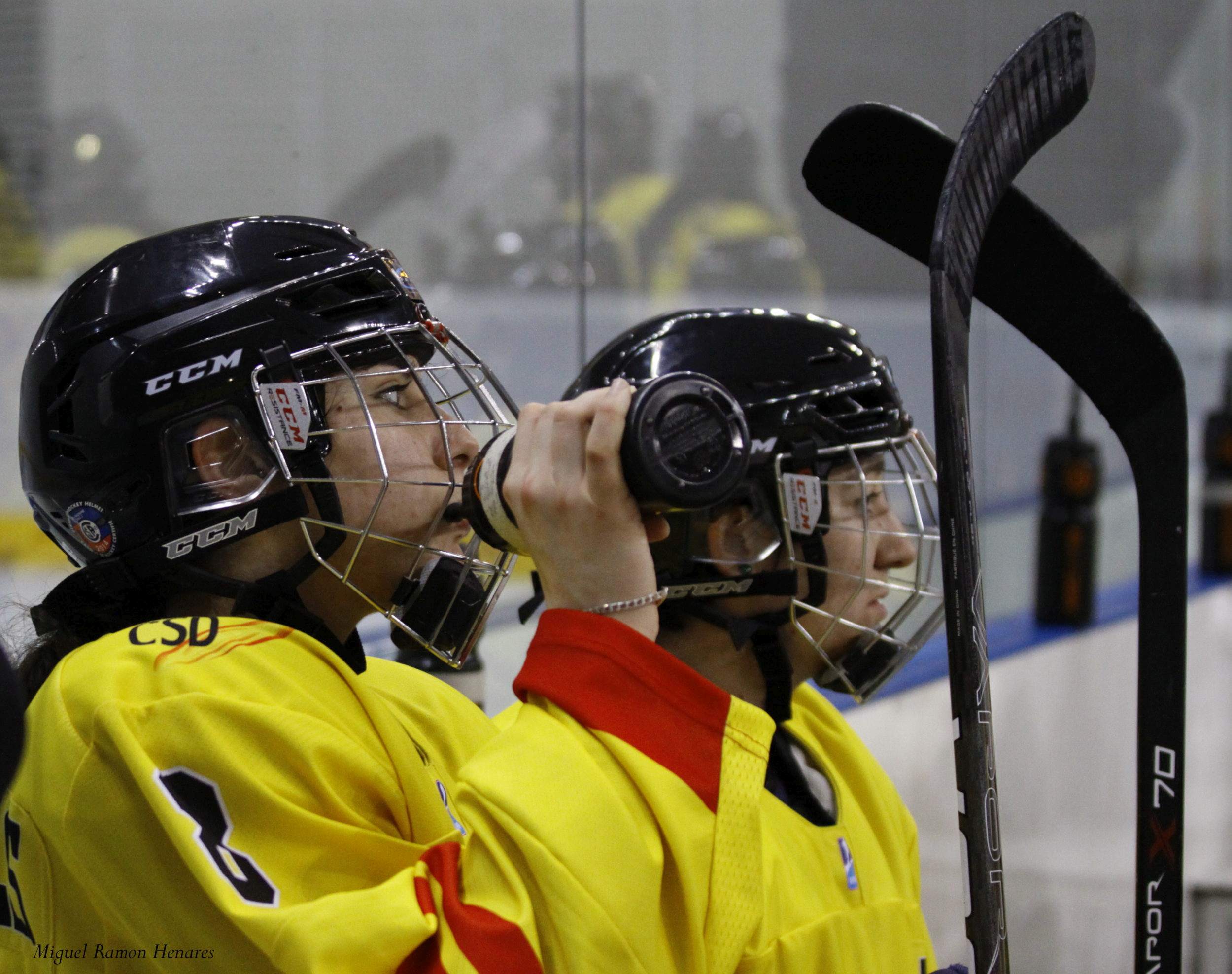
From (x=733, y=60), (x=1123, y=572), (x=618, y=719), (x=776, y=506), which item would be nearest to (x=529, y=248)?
(x=733, y=60)

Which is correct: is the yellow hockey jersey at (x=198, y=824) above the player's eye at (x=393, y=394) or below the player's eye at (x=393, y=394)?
below

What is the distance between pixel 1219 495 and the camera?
3.92 metres

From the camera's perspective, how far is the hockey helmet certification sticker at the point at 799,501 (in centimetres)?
118

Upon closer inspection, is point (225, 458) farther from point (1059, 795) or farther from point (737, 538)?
point (1059, 795)

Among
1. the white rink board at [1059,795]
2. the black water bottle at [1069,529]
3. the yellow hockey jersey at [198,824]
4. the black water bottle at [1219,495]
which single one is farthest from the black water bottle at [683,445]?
the black water bottle at [1219,495]

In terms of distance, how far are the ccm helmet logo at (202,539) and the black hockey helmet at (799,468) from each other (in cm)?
35

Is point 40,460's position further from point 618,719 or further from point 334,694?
point 618,719

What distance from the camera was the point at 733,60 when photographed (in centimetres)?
275

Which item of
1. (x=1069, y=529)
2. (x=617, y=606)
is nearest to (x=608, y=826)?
(x=617, y=606)

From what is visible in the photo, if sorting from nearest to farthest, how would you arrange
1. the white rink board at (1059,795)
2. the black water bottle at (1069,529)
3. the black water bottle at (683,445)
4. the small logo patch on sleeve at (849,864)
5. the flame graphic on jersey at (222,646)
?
the black water bottle at (683,445) → the flame graphic on jersey at (222,646) → the small logo patch on sleeve at (849,864) → the white rink board at (1059,795) → the black water bottle at (1069,529)

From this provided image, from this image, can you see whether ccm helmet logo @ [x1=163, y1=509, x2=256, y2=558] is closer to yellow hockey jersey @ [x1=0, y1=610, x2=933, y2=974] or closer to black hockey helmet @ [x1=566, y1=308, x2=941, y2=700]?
yellow hockey jersey @ [x1=0, y1=610, x2=933, y2=974]

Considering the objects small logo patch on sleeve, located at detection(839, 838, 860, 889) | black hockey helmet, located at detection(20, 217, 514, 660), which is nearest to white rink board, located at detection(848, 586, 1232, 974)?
small logo patch on sleeve, located at detection(839, 838, 860, 889)

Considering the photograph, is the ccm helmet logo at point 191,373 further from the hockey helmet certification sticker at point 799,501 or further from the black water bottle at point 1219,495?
the black water bottle at point 1219,495

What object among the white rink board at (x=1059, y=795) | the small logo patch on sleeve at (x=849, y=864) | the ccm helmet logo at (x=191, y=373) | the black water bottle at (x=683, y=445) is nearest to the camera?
the black water bottle at (x=683, y=445)
